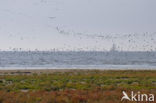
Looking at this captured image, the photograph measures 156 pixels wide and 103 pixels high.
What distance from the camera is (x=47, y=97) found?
17.5 m

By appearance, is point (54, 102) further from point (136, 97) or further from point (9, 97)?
point (136, 97)

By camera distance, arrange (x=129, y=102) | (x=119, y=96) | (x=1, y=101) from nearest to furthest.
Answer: (x=129, y=102)
(x=1, y=101)
(x=119, y=96)

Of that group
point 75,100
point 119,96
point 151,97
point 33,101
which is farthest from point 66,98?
point 151,97

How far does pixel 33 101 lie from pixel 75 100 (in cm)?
229

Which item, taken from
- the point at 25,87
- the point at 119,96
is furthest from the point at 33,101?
the point at 25,87

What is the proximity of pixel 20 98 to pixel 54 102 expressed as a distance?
7.30 ft

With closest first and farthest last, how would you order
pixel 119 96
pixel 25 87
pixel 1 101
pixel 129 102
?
pixel 129 102, pixel 1 101, pixel 119 96, pixel 25 87

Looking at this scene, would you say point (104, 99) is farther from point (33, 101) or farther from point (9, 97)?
point (9, 97)

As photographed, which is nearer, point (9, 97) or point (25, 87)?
point (9, 97)

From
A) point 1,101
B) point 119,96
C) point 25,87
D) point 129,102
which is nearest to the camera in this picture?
point 129,102

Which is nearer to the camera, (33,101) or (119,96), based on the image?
(33,101)

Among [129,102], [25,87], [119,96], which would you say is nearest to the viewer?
[129,102]

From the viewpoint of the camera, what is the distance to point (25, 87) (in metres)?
25.3

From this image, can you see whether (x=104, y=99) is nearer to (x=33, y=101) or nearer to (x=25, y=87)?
(x=33, y=101)
